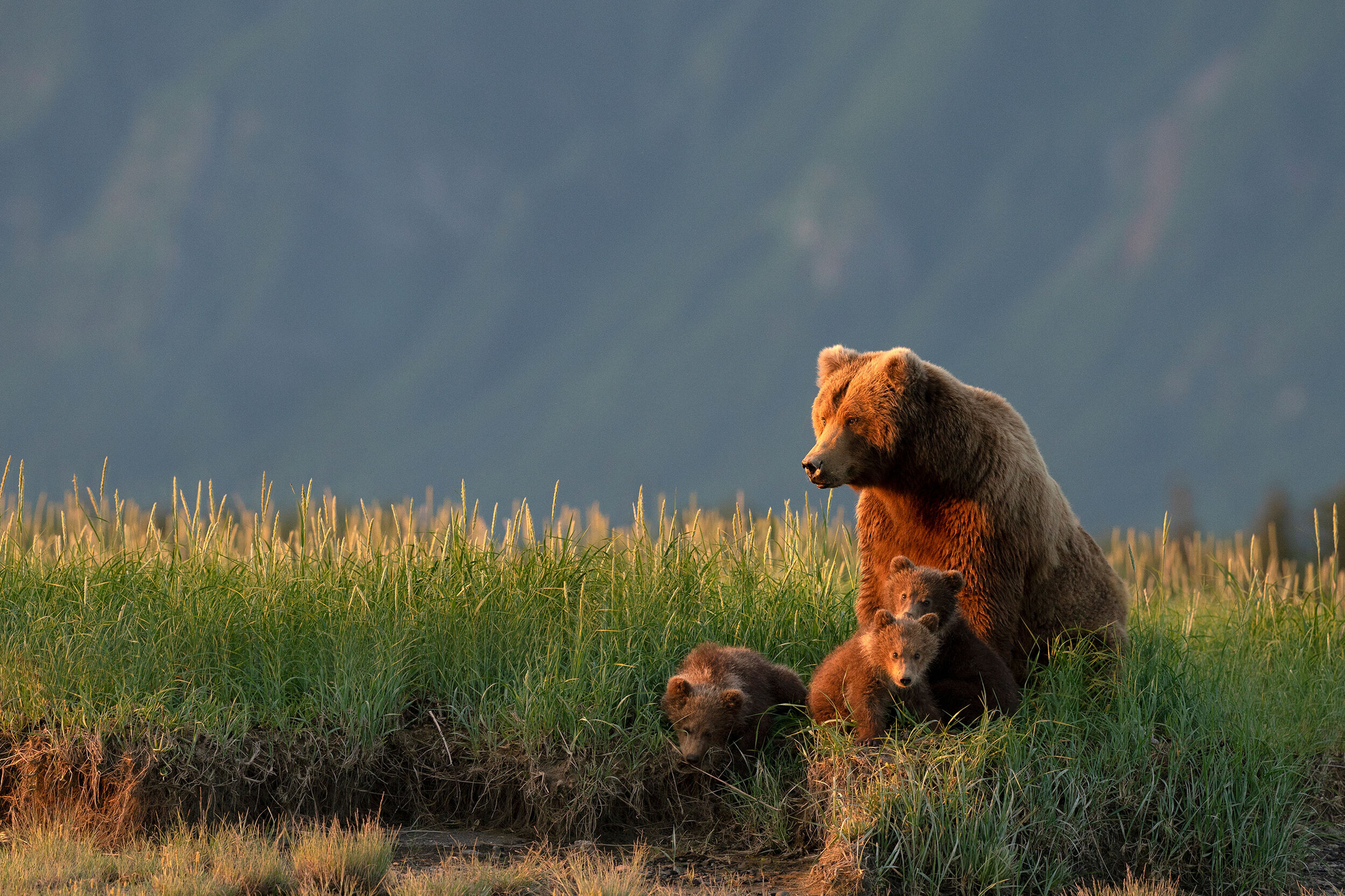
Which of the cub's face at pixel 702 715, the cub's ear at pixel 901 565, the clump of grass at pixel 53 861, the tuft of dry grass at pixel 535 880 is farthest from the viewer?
the cub's face at pixel 702 715

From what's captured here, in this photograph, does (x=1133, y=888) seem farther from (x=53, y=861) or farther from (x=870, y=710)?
(x=53, y=861)

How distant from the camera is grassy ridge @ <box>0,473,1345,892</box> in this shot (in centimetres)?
521

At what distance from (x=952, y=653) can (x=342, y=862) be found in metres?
2.72

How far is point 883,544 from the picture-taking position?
5910 mm

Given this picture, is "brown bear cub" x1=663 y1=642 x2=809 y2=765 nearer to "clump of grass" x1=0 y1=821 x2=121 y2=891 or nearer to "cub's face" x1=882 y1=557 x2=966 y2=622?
"cub's face" x1=882 y1=557 x2=966 y2=622

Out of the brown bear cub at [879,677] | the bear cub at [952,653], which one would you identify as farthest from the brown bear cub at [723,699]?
the bear cub at [952,653]

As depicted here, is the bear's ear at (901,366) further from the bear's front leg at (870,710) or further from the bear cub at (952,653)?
the bear's front leg at (870,710)

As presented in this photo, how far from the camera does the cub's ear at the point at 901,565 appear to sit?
514 centimetres

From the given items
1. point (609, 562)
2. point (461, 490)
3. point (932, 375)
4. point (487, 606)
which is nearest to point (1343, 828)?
point (932, 375)

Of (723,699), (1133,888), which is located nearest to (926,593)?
(723,699)

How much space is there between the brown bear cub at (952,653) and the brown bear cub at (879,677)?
0.26ft

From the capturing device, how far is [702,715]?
17.9ft

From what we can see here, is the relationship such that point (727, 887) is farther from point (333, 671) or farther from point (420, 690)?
point (333, 671)

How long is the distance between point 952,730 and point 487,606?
2884mm
